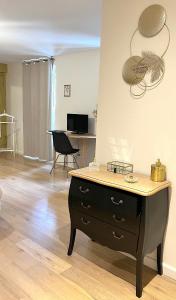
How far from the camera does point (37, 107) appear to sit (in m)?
6.01

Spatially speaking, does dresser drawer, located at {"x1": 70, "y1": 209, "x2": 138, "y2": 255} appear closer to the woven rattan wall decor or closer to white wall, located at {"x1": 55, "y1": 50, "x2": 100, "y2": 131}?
the woven rattan wall decor

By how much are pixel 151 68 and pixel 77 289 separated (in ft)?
5.84

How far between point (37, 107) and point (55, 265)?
4320 mm

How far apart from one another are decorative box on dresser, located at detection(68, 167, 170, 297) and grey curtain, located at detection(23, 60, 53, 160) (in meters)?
3.82

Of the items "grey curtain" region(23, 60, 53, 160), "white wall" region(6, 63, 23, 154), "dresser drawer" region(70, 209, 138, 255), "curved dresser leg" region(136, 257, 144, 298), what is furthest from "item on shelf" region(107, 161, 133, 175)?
"white wall" region(6, 63, 23, 154)

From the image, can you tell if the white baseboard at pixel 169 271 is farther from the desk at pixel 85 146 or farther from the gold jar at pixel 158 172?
the desk at pixel 85 146

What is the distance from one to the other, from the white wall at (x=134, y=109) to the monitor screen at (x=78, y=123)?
2.56 meters

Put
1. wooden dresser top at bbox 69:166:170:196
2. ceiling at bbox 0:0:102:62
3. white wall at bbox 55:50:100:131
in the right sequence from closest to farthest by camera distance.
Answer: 1. wooden dresser top at bbox 69:166:170:196
2. ceiling at bbox 0:0:102:62
3. white wall at bbox 55:50:100:131

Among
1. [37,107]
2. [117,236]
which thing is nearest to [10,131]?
[37,107]

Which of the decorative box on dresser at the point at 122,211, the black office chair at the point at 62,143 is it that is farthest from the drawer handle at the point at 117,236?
the black office chair at the point at 62,143

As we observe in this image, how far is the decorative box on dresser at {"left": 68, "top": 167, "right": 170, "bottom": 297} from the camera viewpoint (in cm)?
183

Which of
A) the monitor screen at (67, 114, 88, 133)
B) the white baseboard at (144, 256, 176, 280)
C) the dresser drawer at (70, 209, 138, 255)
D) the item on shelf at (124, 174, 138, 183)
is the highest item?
the monitor screen at (67, 114, 88, 133)

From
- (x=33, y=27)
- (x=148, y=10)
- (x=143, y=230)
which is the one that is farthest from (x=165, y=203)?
(x=33, y=27)

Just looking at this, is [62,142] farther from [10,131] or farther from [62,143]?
[10,131]
